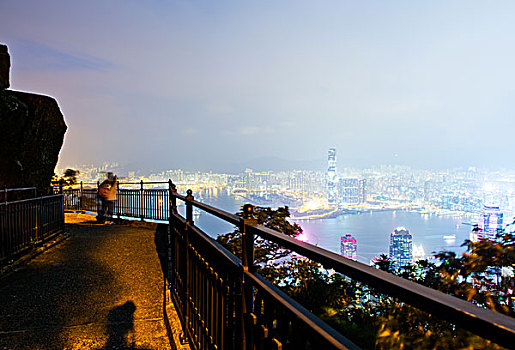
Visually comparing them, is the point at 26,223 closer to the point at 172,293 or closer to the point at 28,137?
the point at 28,137

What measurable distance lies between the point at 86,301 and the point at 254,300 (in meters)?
4.68

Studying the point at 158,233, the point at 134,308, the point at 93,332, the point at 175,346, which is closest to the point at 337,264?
the point at 175,346

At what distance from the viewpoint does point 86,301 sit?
5.82 m

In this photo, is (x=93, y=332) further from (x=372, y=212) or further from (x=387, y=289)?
(x=372, y=212)

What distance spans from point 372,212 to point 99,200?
45807 mm

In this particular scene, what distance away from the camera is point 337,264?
1251mm

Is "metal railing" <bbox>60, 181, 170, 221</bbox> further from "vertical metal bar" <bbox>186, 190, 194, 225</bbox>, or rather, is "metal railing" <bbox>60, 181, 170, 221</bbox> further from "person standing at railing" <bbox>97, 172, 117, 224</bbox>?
"vertical metal bar" <bbox>186, 190, 194, 225</bbox>

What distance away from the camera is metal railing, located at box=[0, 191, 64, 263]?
25.2 ft

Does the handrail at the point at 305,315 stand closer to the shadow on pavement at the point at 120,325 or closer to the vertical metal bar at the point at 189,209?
the vertical metal bar at the point at 189,209

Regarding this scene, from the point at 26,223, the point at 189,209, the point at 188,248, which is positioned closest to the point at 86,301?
the point at 188,248

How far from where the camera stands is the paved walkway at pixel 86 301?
451 centimetres

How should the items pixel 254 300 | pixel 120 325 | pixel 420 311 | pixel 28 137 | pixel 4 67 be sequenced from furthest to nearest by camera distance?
pixel 28 137, pixel 4 67, pixel 120 325, pixel 254 300, pixel 420 311

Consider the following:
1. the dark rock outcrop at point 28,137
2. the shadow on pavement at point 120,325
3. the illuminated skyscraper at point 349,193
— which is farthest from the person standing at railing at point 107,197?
the illuminated skyscraper at point 349,193

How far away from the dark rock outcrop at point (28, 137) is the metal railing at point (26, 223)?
183 centimetres
